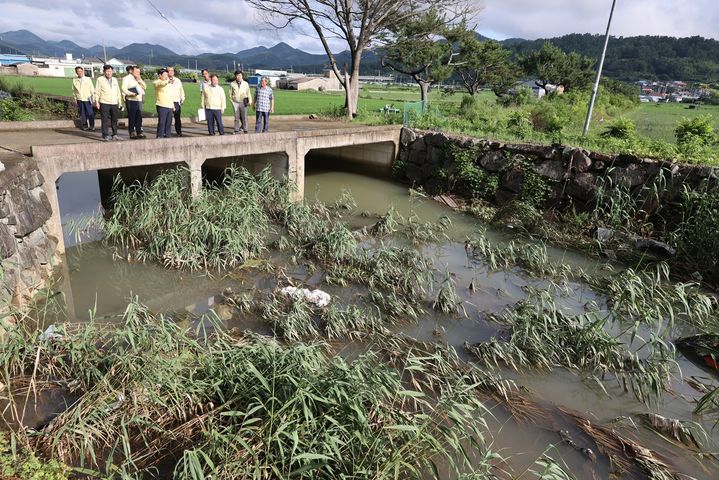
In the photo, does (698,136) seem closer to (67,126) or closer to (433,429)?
(433,429)

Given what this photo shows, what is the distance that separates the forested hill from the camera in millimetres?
103981

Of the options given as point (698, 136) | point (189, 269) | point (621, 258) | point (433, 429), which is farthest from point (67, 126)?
point (698, 136)

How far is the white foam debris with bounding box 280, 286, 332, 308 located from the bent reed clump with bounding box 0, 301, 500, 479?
6.55 ft

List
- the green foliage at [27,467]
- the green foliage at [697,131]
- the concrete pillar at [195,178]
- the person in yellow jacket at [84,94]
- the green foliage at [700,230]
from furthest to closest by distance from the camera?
the green foliage at [697,131], the person in yellow jacket at [84,94], the concrete pillar at [195,178], the green foliage at [700,230], the green foliage at [27,467]

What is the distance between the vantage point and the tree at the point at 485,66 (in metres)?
34.9

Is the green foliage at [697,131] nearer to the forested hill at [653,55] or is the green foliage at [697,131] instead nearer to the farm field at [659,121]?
the farm field at [659,121]

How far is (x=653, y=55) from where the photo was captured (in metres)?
118

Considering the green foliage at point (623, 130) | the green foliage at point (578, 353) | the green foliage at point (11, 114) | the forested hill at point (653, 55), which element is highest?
the forested hill at point (653, 55)

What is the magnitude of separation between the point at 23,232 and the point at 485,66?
3768cm

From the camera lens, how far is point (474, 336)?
6.43 m

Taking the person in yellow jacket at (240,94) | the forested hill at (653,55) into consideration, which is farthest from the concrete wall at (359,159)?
the forested hill at (653,55)

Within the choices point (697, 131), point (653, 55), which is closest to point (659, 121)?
point (697, 131)

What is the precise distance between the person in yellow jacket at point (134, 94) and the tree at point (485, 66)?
27.7 metres

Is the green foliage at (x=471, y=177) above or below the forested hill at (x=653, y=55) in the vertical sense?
below
